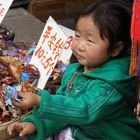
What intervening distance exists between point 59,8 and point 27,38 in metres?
0.88

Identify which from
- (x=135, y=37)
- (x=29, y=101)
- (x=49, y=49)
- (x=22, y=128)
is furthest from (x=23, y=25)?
(x=135, y=37)

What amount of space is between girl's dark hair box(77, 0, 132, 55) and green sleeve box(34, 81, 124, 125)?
0.13m

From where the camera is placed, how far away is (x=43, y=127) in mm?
1073

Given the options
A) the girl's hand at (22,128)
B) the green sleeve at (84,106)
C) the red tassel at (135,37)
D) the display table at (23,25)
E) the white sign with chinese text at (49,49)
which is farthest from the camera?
the display table at (23,25)

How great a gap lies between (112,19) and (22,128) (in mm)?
420

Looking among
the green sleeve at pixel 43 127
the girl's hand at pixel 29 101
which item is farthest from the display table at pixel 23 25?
the girl's hand at pixel 29 101

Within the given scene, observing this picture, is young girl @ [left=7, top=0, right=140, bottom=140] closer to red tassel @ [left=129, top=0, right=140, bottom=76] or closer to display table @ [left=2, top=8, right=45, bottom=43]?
red tassel @ [left=129, top=0, right=140, bottom=76]

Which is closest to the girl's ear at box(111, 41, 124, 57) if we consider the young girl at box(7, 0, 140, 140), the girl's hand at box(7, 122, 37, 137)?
the young girl at box(7, 0, 140, 140)

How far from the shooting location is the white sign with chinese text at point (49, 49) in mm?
1172

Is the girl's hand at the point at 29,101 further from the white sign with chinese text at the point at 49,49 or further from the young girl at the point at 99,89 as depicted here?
the white sign with chinese text at the point at 49,49

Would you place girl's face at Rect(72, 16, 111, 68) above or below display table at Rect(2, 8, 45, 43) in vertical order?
below

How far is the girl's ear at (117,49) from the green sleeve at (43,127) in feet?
0.88

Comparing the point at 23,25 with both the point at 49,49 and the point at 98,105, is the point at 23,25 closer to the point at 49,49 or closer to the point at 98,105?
the point at 49,49

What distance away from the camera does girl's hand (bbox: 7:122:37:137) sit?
41.5 inches
